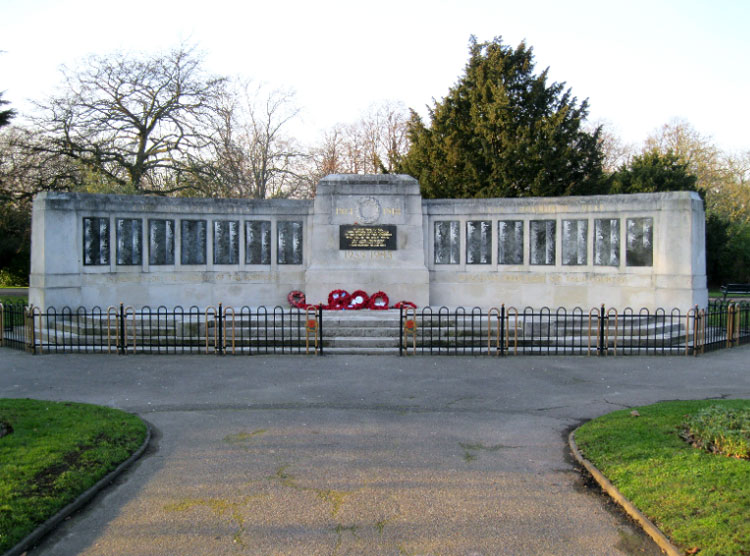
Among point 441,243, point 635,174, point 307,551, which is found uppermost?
point 635,174

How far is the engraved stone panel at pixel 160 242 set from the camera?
56.2 feet

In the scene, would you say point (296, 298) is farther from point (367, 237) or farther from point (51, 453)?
point (51, 453)

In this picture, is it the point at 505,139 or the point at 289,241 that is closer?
the point at 289,241

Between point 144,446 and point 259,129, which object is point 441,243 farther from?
point 259,129

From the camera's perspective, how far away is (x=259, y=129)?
140 feet

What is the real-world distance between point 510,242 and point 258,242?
7515mm

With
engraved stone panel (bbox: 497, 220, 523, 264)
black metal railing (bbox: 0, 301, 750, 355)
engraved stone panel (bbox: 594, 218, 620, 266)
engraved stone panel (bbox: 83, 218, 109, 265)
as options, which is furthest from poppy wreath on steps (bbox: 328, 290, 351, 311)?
engraved stone panel (bbox: 594, 218, 620, 266)

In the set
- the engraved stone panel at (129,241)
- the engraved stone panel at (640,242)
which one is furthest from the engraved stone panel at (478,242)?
the engraved stone panel at (129,241)

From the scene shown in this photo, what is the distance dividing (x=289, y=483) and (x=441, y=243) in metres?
13.0

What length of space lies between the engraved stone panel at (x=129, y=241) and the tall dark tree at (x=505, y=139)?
14.8 meters

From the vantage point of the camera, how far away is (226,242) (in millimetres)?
17656

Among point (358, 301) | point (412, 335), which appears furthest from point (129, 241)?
point (412, 335)

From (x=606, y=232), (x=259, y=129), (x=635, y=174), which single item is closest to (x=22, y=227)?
(x=259, y=129)

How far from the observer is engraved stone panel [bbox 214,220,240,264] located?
17609mm
